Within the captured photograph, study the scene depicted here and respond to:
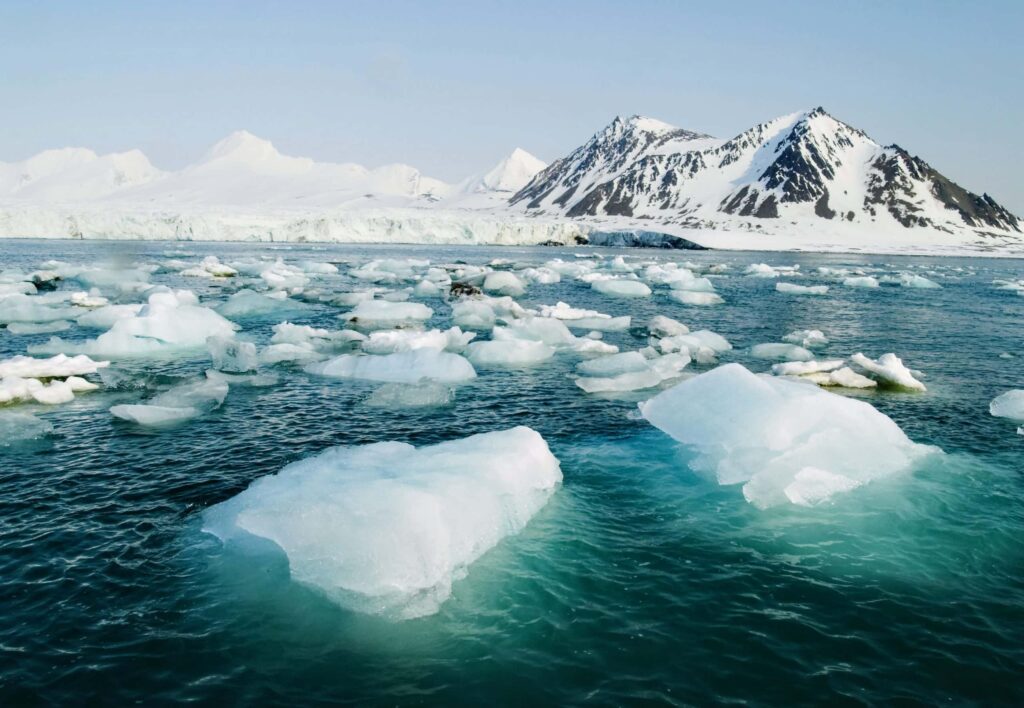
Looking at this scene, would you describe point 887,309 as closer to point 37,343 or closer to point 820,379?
point 820,379

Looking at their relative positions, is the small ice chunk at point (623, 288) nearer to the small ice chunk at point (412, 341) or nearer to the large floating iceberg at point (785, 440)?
the small ice chunk at point (412, 341)

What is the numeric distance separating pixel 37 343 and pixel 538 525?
20982 mm

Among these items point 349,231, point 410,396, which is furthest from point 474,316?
point 349,231

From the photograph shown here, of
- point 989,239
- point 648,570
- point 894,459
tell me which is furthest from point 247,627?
point 989,239

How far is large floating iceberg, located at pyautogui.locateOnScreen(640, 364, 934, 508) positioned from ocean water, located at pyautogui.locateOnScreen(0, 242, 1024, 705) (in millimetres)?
315

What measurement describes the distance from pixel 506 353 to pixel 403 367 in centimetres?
397

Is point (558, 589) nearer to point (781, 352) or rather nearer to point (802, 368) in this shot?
point (802, 368)

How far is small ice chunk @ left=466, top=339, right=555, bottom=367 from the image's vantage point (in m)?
21.7

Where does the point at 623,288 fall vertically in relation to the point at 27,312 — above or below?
above

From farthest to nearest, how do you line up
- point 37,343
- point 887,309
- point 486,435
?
point 887,309, point 37,343, point 486,435

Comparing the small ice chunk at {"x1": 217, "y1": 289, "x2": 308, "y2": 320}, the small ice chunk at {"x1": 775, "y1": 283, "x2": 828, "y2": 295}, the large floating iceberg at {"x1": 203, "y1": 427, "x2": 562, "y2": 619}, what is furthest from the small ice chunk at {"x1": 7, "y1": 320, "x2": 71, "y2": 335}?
the small ice chunk at {"x1": 775, "y1": 283, "x2": 828, "y2": 295}

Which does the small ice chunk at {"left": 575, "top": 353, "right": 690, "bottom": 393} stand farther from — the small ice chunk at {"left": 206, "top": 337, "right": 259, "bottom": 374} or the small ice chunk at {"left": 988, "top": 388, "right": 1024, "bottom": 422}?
the small ice chunk at {"left": 206, "top": 337, "right": 259, "bottom": 374}

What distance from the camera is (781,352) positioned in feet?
76.5

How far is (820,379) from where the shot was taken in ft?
61.3
